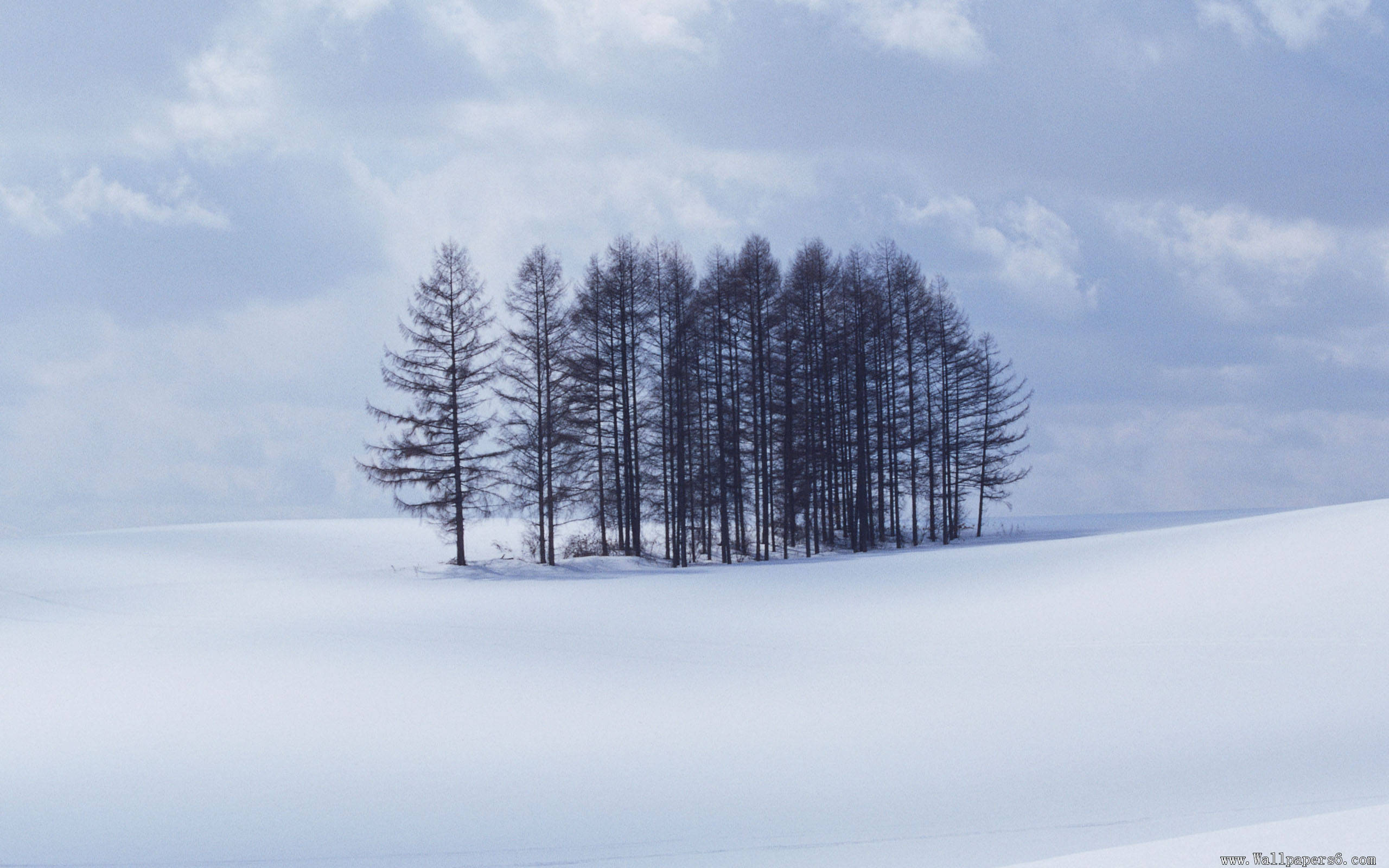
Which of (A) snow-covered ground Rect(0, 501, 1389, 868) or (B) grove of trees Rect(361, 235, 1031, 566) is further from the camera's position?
(B) grove of trees Rect(361, 235, 1031, 566)

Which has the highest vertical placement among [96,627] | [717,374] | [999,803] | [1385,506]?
[717,374]

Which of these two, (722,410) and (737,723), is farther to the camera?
(722,410)

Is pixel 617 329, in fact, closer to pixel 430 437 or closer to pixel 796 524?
pixel 430 437

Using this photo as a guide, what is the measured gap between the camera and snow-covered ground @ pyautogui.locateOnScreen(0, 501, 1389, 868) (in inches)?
320

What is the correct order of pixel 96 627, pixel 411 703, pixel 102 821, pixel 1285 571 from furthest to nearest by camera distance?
pixel 96 627 → pixel 1285 571 → pixel 411 703 → pixel 102 821

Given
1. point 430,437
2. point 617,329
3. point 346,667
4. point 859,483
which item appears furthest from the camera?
point 859,483

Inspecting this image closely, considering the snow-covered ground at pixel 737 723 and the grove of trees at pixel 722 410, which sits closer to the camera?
the snow-covered ground at pixel 737 723

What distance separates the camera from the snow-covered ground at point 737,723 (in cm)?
814

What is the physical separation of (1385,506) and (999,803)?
67.2 ft

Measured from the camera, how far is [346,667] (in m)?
14.8

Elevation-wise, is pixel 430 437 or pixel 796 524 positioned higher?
pixel 430 437

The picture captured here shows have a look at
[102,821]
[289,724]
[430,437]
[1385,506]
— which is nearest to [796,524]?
[430,437]

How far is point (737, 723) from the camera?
11609mm

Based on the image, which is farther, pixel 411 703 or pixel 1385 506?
pixel 1385 506
